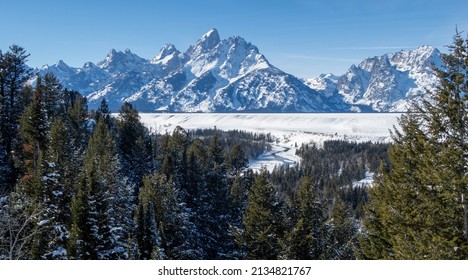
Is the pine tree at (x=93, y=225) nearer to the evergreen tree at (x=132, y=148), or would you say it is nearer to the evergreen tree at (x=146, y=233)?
the evergreen tree at (x=146, y=233)

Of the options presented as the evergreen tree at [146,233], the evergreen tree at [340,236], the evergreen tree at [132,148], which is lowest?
the evergreen tree at [340,236]

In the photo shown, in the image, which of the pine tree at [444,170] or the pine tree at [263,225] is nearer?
the pine tree at [444,170]

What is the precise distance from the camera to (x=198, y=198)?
50.7 m

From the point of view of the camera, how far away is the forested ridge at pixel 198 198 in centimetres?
1521

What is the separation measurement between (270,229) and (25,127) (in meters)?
24.5

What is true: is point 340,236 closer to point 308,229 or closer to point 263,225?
point 308,229

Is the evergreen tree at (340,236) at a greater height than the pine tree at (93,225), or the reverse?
the pine tree at (93,225)

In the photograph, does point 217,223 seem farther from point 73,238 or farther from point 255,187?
point 73,238

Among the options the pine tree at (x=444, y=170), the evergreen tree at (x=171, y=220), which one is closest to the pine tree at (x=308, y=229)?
the evergreen tree at (x=171, y=220)

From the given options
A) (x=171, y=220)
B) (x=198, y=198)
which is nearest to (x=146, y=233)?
(x=171, y=220)

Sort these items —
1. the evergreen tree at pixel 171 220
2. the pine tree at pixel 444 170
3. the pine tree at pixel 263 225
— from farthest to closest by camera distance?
the evergreen tree at pixel 171 220 < the pine tree at pixel 263 225 < the pine tree at pixel 444 170
